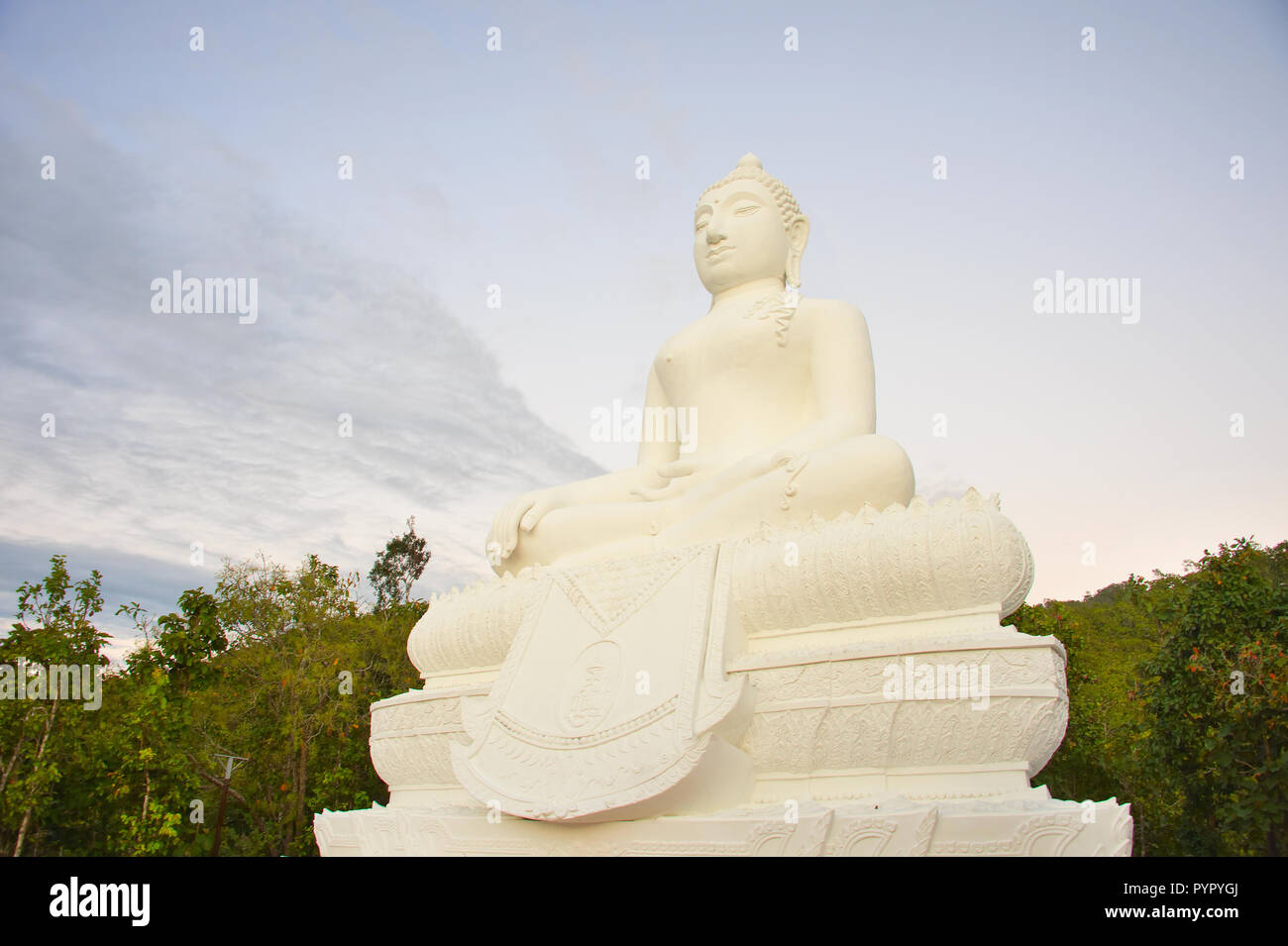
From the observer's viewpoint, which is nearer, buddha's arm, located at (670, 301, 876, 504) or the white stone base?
the white stone base

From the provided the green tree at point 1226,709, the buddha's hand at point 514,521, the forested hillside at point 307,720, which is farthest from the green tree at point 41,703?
the green tree at point 1226,709

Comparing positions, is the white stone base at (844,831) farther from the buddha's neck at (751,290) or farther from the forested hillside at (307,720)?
the forested hillside at (307,720)

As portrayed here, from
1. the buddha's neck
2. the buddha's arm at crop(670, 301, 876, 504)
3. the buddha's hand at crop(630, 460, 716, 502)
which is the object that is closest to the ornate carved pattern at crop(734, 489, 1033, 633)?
the buddha's arm at crop(670, 301, 876, 504)

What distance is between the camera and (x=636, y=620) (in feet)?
17.3

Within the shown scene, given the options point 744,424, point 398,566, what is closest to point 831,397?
point 744,424

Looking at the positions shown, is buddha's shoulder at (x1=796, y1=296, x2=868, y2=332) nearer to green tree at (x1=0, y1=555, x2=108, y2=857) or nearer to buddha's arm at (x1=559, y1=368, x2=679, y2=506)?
buddha's arm at (x1=559, y1=368, x2=679, y2=506)

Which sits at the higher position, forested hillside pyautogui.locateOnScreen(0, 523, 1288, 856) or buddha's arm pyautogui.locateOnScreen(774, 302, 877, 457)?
buddha's arm pyautogui.locateOnScreen(774, 302, 877, 457)

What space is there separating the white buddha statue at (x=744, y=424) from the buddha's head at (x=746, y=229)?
0.01 m

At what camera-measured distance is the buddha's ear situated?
25.9 feet

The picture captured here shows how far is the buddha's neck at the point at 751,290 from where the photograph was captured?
301 inches

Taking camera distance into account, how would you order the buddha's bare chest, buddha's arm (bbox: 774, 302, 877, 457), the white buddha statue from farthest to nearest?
the buddha's bare chest → buddha's arm (bbox: 774, 302, 877, 457) → the white buddha statue

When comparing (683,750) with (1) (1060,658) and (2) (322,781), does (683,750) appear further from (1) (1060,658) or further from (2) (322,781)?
(2) (322,781)

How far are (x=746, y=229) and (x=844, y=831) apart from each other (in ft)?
16.3
